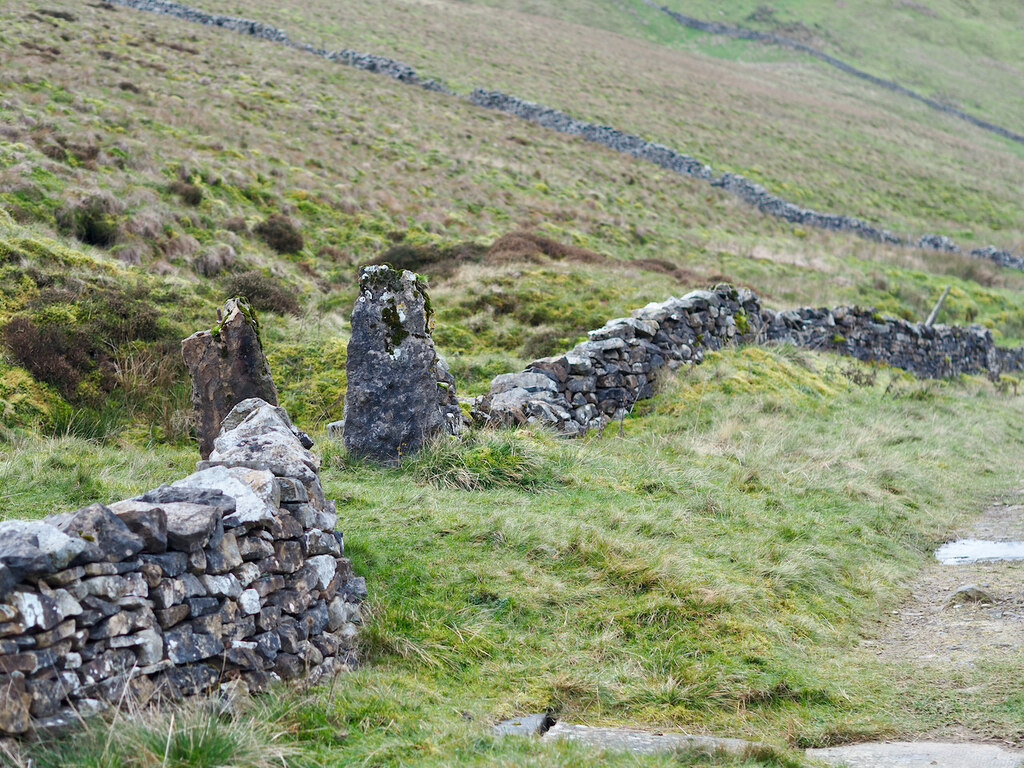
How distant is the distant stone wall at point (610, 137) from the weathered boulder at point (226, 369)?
1342 inches

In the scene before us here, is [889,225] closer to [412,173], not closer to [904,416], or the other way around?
[412,173]

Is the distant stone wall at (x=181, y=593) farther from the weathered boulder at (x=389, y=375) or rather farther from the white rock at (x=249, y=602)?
the weathered boulder at (x=389, y=375)

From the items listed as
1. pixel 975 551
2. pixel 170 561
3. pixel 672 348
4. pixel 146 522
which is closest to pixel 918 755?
pixel 170 561

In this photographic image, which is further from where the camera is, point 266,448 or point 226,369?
point 226,369

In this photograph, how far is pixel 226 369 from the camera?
366 inches

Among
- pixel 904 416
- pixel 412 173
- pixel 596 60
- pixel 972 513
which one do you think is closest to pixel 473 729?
pixel 972 513

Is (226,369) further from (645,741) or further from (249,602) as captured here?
(645,741)

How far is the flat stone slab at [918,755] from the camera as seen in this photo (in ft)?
16.4

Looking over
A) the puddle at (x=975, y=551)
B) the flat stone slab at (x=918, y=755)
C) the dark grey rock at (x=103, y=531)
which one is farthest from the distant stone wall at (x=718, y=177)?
the dark grey rock at (x=103, y=531)

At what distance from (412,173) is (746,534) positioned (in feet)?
77.7

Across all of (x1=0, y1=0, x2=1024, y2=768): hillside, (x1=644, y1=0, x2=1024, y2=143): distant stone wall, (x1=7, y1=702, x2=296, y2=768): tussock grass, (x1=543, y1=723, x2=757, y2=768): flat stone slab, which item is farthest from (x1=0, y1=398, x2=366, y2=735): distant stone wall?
(x1=644, y1=0, x2=1024, y2=143): distant stone wall

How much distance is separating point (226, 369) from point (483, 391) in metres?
4.93

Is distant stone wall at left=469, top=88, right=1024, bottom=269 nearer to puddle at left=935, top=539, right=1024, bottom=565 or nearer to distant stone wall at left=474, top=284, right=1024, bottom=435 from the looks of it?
distant stone wall at left=474, top=284, right=1024, bottom=435

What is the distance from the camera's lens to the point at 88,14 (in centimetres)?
3984
